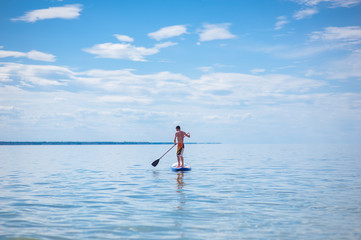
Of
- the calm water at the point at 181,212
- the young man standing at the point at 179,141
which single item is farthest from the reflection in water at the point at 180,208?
the young man standing at the point at 179,141

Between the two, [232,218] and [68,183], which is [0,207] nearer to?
[68,183]

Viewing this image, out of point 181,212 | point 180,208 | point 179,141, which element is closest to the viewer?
point 181,212

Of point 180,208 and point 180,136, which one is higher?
point 180,136

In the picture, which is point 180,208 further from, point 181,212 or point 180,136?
point 180,136

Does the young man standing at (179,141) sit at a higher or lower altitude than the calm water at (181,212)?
higher

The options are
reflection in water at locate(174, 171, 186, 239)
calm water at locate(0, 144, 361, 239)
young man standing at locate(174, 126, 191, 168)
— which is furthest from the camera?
young man standing at locate(174, 126, 191, 168)

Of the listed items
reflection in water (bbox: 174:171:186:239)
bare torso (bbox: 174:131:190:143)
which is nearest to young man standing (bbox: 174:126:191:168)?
bare torso (bbox: 174:131:190:143)

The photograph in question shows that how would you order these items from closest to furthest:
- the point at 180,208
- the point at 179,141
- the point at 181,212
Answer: the point at 181,212, the point at 180,208, the point at 179,141

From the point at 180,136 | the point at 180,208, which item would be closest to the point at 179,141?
the point at 180,136

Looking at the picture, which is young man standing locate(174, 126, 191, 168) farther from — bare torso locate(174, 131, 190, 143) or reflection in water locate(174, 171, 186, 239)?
reflection in water locate(174, 171, 186, 239)

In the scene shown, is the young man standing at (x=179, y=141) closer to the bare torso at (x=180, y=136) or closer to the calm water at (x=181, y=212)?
the bare torso at (x=180, y=136)

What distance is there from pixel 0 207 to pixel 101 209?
3.24 metres

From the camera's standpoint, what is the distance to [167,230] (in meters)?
7.67

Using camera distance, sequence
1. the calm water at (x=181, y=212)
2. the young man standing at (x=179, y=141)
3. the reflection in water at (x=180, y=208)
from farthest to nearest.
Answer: the young man standing at (x=179, y=141) → the reflection in water at (x=180, y=208) → the calm water at (x=181, y=212)
